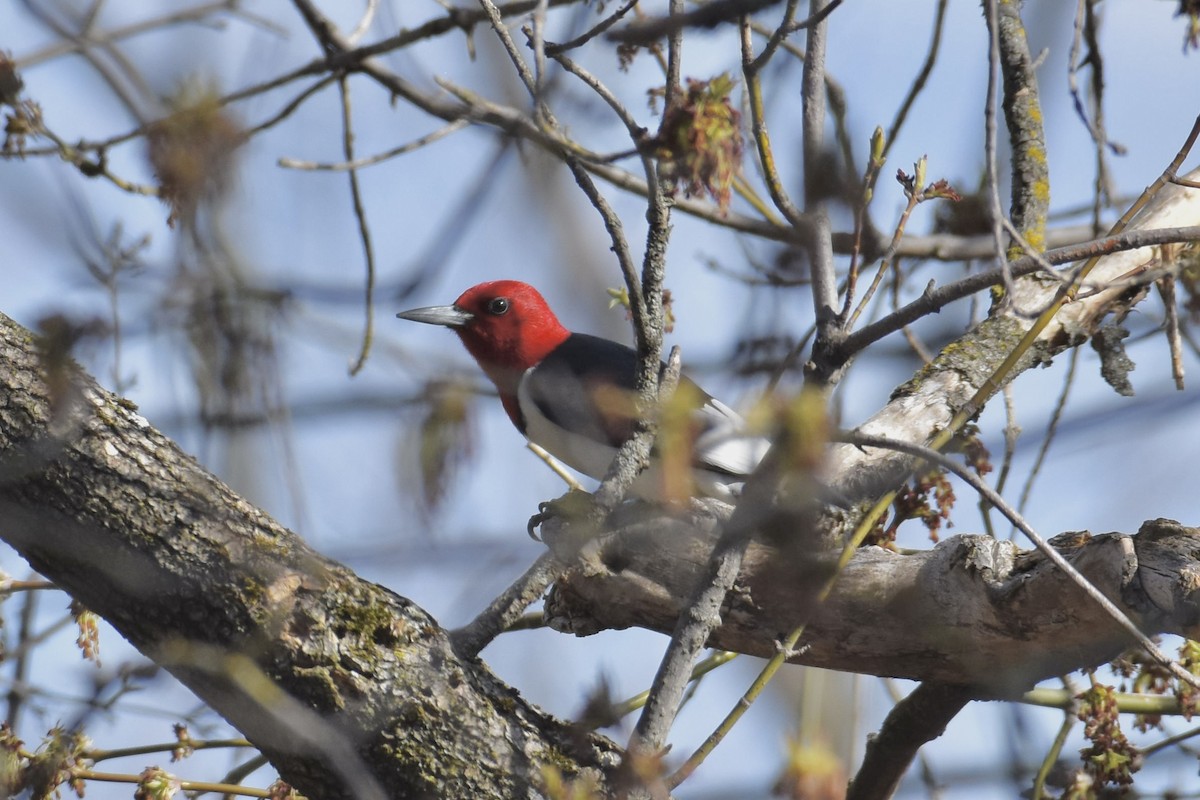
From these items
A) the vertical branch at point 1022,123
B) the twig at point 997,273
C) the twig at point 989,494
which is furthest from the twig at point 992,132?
the vertical branch at point 1022,123

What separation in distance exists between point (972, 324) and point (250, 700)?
2.27 meters

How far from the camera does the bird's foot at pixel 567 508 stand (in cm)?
222

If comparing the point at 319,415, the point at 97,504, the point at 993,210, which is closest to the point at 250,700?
the point at 97,504

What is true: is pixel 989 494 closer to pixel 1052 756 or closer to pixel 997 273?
pixel 997 273

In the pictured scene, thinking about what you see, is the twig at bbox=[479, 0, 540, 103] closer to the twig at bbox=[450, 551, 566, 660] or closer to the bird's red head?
the twig at bbox=[450, 551, 566, 660]

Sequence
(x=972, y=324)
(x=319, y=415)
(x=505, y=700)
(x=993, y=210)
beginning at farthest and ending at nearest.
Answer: (x=972, y=324), (x=505, y=700), (x=993, y=210), (x=319, y=415)

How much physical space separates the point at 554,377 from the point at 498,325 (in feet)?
2.05

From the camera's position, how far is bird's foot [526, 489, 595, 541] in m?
2.22

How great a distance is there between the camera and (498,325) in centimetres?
470

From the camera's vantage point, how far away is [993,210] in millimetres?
1729

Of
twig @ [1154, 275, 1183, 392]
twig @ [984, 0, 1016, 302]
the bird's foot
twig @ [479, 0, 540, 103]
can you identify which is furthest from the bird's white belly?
twig @ [984, 0, 1016, 302]

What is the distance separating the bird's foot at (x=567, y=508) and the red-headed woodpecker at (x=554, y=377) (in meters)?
0.15

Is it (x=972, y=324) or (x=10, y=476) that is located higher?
(x=972, y=324)

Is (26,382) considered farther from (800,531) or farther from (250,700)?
(800,531)
